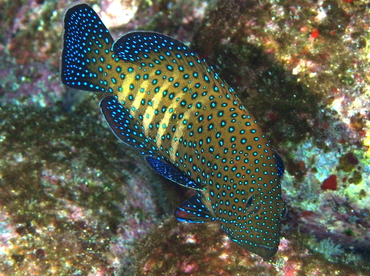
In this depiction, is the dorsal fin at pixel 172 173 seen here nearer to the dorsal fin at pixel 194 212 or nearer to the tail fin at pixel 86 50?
the dorsal fin at pixel 194 212

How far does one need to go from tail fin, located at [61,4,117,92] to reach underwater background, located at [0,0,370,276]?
1.59 m

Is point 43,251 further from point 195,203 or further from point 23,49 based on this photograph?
point 23,49

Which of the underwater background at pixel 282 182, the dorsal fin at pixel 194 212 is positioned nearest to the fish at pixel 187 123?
the dorsal fin at pixel 194 212

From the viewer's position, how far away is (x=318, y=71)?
437cm

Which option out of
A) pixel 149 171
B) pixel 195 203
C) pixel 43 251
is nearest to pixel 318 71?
pixel 195 203

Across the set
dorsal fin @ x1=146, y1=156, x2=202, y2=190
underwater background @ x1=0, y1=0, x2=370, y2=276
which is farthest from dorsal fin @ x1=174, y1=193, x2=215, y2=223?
underwater background @ x1=0, y1=0, x2=370, y2=276

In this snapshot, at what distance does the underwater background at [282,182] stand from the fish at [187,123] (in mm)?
940

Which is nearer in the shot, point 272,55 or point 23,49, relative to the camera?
point 272,55

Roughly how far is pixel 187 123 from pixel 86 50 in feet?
4.96

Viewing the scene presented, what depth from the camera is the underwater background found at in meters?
4.08

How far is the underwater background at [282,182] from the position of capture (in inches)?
161

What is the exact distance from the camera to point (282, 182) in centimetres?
451

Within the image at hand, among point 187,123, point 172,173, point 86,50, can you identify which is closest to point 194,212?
point 172,173

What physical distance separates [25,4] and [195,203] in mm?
6009
